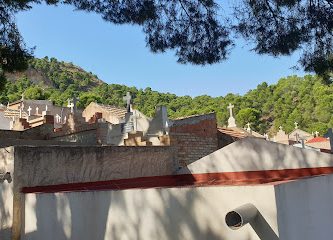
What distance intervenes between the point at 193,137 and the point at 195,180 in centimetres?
291

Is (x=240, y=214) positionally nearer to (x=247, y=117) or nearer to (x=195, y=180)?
(x=195, y=180)

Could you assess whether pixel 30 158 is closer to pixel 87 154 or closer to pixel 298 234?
pixel 87 154

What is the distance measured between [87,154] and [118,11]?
11.7 feet

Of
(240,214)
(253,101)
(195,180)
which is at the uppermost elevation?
(253,101)

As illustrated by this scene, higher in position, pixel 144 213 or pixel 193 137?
pixel 193 137

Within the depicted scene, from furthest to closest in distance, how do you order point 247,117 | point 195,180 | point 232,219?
point 247,117 → point 195,180 → point 232,219

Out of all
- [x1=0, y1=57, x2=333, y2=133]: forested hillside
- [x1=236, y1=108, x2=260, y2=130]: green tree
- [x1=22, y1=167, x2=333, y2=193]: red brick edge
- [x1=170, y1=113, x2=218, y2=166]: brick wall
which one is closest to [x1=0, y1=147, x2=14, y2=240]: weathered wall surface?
[x1=22, y1=167, x2=333, y2=193]: red brick edge

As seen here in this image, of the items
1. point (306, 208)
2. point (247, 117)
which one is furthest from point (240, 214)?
point (247, 117)

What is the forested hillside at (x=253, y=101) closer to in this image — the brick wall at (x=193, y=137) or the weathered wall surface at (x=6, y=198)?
the brick wall at (x=193, y=137)

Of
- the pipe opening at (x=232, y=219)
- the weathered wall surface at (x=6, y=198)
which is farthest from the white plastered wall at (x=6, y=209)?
the pipe opening at (x=232, y=219)

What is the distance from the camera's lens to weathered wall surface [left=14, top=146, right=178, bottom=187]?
684 centimetres

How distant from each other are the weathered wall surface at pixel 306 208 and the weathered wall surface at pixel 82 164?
14.4 ft

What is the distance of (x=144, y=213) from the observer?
5223 mm

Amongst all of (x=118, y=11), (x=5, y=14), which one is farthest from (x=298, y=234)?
(x=5, y=14)
